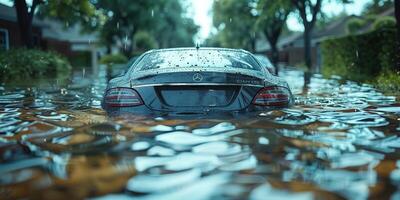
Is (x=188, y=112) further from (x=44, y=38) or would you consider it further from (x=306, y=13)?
(x=44, y=38)

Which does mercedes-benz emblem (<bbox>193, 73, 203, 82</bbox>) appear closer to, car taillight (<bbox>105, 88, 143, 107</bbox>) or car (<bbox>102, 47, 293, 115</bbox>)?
car (<bbox>102, 47, 293, 115</bbox>)

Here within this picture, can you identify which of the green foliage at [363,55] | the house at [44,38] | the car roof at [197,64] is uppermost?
the house at [44,38]

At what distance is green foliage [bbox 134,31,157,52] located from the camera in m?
76.6

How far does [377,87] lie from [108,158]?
35.2 ft

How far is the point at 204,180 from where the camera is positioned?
338 centimetres

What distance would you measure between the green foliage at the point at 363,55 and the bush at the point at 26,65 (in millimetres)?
12599

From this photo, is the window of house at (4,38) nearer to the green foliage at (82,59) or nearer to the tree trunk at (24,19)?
the tree trunk at (24,19)

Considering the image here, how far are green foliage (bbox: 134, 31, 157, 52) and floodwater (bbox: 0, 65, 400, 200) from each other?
71.4m

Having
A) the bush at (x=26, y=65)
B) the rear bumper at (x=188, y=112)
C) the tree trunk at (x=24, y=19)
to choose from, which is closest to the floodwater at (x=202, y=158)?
the rear bumper at (x=188, y=112)

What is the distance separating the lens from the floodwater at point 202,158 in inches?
125

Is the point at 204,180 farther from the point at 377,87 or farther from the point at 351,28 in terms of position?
the point at 351,28

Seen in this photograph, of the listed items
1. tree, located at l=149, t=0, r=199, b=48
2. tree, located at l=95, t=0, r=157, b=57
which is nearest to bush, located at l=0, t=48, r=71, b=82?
tree, located at l=95, t=0, r=157, b=57

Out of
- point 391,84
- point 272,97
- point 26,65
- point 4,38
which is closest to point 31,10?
point 26,65

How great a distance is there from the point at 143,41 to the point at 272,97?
7230 cm
